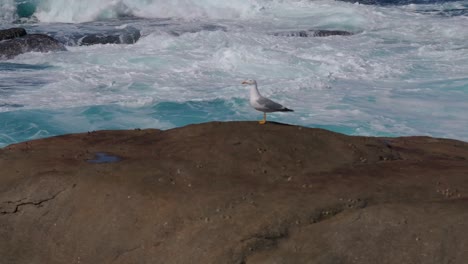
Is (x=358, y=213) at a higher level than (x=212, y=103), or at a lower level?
higher

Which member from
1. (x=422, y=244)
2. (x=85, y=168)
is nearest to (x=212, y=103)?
(x=85, y=168)

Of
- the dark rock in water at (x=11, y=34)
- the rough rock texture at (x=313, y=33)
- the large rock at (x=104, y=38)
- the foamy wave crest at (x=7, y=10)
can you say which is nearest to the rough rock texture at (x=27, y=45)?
the dark rock in water at (x=11, y=34)

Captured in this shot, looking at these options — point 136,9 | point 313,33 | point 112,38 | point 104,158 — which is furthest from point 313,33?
point 104,158

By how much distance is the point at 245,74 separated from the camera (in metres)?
18.0

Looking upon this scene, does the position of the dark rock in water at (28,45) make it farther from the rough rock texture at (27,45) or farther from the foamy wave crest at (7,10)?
the foamy wave crest at (7,10)

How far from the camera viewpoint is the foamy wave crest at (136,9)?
29.5m

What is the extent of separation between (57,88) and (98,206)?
1139cm

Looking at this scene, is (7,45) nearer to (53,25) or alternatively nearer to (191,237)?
(53,25)

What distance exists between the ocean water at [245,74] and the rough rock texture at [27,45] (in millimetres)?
491

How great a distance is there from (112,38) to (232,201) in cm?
1816

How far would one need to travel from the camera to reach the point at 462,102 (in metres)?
15.0

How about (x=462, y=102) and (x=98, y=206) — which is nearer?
(x=98, y=206)

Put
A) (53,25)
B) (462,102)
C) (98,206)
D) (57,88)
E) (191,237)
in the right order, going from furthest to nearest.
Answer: (53,25), (57,88), (462,102), (98,206), (191,237)

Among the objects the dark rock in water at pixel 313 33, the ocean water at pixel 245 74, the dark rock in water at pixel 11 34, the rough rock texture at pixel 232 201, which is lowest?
the dark rock in water at pixel 313 33
